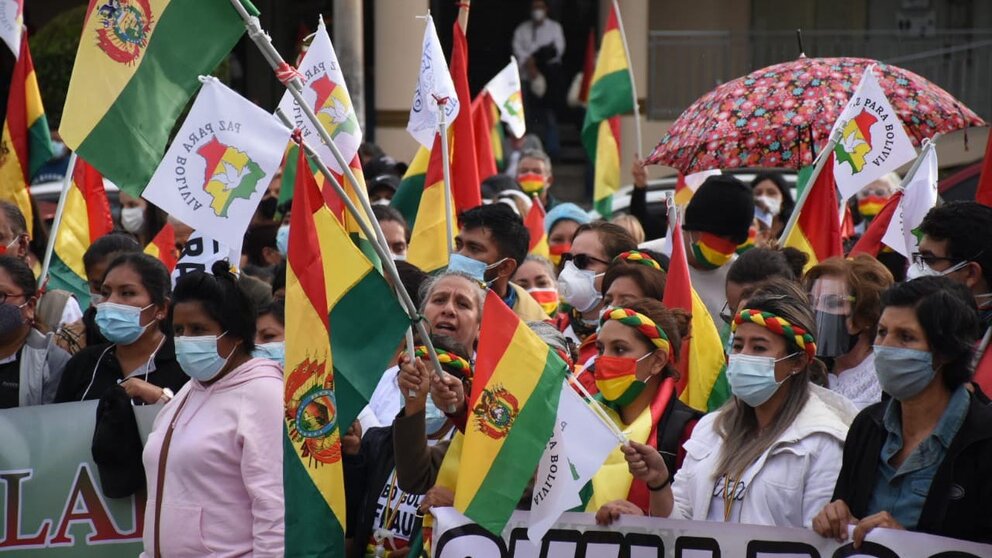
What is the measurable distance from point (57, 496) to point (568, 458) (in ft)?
7.34

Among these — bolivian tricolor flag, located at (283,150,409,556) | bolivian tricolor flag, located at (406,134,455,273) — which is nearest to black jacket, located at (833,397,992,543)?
bolivian tricolor flag, located at (283,150,409,556)

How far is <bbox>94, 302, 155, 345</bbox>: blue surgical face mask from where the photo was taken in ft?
19.9

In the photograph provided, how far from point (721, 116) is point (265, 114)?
10.7 feet

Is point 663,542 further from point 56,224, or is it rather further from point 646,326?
point 56,224

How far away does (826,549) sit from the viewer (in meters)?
4.68

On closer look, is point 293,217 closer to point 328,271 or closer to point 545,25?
point 328,271

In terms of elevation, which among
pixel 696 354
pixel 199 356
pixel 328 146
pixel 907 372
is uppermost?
pixel 328 146

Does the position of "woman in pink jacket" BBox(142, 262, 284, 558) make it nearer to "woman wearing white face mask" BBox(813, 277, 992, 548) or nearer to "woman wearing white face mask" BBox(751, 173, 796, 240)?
"woman wearing white face mask" BBox(813, 277, 992, 548)

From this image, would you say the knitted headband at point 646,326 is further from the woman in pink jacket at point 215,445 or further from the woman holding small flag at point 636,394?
the woman in pink jacket at point 215,445

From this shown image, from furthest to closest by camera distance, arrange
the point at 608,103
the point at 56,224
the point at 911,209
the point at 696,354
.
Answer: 1. the point at 608,103
2. the point at 56,224
3. the point at 911,209
4. the point at 696,354

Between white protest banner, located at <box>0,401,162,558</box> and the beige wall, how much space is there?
1210cm

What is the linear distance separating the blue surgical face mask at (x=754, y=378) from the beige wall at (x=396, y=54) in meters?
13.3

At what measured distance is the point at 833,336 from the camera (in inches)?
231

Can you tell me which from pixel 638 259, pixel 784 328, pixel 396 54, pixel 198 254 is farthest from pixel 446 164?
pixel 396 54
